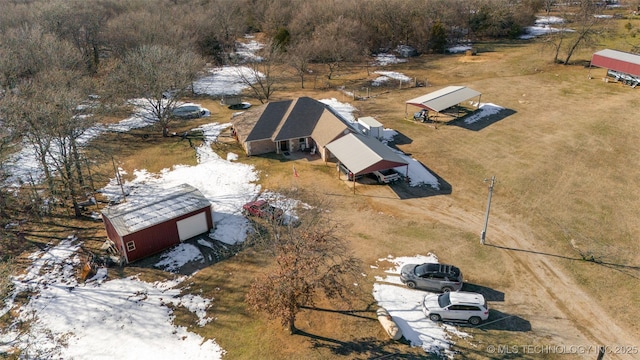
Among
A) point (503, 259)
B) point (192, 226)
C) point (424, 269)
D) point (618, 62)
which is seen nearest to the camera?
point (424, 269)

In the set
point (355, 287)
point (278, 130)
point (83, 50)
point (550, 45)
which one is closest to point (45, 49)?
point (83, 50)

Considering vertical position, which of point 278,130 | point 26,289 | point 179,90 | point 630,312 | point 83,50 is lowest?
point 630,312

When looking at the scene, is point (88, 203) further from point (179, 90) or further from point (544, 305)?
point (544, 305)

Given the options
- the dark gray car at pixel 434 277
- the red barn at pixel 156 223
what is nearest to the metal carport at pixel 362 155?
the dark gray car at pixel 434 277

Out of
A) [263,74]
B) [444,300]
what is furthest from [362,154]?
[263,74]

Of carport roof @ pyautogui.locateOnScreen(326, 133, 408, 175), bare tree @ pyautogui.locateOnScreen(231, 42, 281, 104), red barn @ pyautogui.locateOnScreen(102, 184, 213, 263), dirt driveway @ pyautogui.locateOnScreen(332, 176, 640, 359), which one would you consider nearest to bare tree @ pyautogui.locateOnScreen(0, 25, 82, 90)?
bare tree @ pyautogui.locateOnScreen(231, 42, 281, 104)

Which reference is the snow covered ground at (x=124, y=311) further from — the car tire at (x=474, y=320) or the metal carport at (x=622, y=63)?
the metal carport at (x=622, y=63)

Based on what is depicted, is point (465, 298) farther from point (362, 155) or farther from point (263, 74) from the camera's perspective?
point (263, 74)
